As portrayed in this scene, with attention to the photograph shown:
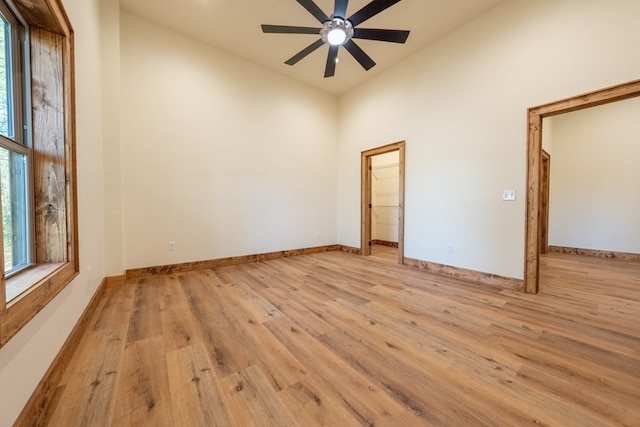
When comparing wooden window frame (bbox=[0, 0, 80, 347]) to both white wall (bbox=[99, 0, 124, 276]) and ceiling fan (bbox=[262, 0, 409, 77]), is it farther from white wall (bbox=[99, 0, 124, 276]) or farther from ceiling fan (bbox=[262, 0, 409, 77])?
ceiling fan (bbox=[262, 0, 409, 77])

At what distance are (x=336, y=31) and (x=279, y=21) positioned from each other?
1133 millimetres

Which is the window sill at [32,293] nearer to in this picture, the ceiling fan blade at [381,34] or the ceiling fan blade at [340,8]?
the ceiling fan blade at [340,8]

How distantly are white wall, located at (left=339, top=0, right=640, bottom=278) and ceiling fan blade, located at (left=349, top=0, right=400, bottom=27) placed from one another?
1796 mm

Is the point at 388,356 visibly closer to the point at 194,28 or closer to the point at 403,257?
the point at 403,257

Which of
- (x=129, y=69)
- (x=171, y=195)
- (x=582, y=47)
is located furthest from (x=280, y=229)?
(x=582, y=47)

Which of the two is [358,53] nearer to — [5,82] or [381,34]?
[381,34]


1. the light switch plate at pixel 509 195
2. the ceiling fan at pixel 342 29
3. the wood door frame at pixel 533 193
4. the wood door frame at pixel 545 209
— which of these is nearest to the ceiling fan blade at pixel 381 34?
the ceiling fan at pixel 342 29

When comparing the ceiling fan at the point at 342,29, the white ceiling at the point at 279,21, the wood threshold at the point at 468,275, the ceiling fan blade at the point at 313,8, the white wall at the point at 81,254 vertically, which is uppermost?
the white ceiling at the point at 279,21

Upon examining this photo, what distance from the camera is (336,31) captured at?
2.62 meters

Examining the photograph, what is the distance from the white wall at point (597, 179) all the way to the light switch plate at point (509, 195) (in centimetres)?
360

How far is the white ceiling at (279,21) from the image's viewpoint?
296 cm

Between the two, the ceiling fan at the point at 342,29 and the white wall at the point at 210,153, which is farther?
the white wall at the point at 210,153

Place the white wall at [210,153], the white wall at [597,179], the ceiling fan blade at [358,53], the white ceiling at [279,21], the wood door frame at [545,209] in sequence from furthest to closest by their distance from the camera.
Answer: the wood door frame at [545,209] < the white wall at [597,179] < the white wall at [210,153] < the white ceiling at [279,21] < the ceiling fan blade at [358,53]

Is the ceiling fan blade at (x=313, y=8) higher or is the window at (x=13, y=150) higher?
the ceiling fan blade at (x=313, y=8)
